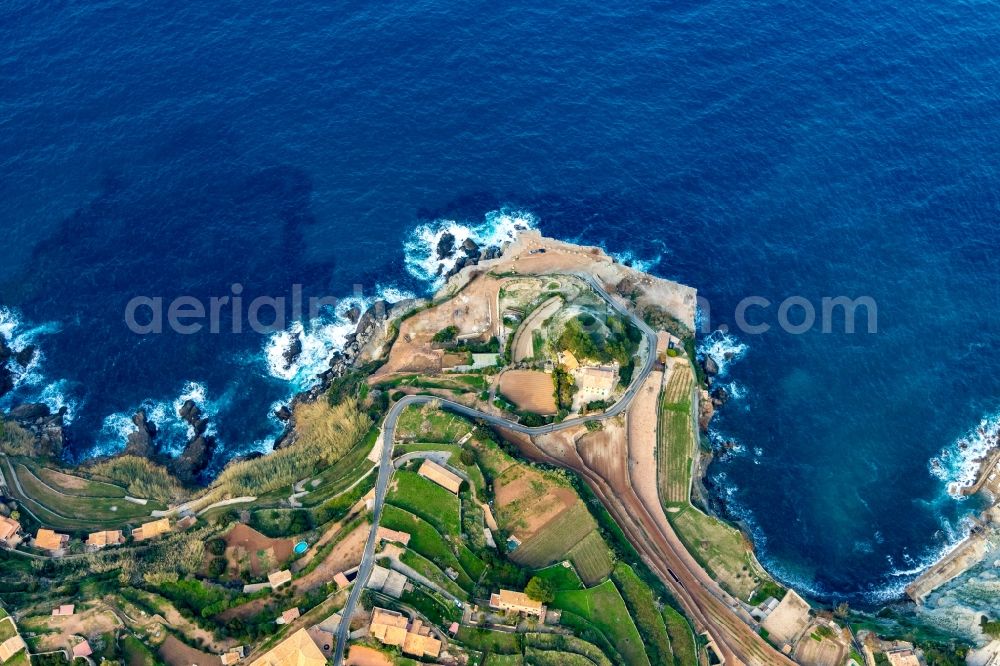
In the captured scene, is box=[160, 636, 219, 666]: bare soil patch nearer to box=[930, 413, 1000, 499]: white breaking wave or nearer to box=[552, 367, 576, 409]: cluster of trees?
box=[552, 367, 576, 409]: cluster of trees

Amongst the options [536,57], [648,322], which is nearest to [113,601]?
[648,322]

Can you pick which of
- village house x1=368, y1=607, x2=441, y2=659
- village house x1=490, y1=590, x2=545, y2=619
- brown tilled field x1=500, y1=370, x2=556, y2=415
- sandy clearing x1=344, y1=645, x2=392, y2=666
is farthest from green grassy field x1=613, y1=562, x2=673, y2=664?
sandy clearing x1=344, y1=645, x2=392, y2=666

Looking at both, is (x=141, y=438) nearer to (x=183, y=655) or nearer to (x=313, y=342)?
(x=313, y=342)

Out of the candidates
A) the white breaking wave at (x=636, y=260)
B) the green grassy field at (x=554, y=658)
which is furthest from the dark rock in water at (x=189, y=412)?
the white breaking wave at (x=636, y=260)

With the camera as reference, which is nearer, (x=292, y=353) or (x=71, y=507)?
(x=71, y=507)

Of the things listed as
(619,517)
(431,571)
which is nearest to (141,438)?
(431,571)

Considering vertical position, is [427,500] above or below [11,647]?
below
